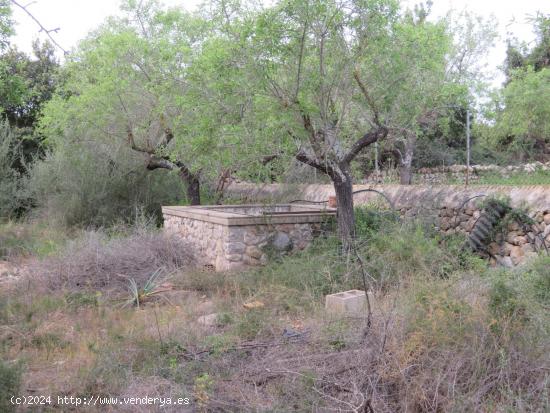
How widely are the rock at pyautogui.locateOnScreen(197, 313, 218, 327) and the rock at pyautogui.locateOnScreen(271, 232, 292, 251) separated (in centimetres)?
279

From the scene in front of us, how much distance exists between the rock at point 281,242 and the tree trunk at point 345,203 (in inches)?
35.6

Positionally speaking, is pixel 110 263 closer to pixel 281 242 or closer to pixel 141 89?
pixel 281 242

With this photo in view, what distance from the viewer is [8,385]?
3410 mm

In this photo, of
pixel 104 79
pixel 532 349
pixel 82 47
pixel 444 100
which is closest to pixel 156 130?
pixel 104 79

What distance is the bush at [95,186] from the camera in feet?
44.4

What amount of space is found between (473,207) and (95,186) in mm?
9434

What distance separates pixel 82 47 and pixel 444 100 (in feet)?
33.3

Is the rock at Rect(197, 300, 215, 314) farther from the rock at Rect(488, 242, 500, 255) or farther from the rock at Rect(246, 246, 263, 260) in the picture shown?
the rock at Rect(488, 242, 500, 255)

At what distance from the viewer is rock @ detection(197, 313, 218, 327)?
18.5ft

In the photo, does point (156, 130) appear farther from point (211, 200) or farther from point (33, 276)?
point (33, 276)

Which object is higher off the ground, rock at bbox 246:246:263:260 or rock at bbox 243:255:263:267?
rock at bbox 246:246:263:260

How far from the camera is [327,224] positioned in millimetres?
9078

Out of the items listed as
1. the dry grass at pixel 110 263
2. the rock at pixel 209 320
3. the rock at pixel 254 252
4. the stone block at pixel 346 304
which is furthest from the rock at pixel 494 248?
the dry grass at pixel 110 263

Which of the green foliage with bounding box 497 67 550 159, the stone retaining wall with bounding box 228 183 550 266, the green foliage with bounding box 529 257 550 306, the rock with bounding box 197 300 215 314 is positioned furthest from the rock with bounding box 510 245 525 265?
the green foliage with bounding box 497 67 550 159
